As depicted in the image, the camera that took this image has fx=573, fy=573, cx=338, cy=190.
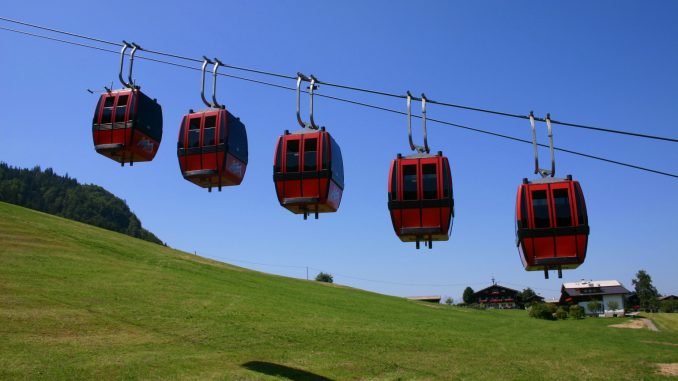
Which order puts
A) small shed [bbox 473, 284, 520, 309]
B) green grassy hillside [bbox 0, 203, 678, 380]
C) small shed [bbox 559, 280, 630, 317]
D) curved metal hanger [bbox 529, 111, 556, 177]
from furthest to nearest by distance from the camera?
small shed [bbox 473, 284, 520, 309]
small shed [bbox 559, 280, 630, 317]
green grassy hillside [bbox 0, 203, 678, 380]
curved metal hanger [bbox 529, 111, 556, 177]

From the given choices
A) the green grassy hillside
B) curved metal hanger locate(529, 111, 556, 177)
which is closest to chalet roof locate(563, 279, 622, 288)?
the green grassy hillside

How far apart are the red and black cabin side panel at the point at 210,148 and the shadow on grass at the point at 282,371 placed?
16.3 m

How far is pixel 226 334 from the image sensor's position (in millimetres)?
36438

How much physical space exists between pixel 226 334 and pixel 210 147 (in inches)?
959

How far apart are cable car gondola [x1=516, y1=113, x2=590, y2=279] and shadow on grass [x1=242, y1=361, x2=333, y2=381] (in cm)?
1853

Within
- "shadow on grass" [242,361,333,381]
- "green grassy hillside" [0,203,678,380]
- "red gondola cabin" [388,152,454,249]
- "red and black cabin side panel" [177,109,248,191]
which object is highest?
"red and black cabin side panel" [177,109,248,191]

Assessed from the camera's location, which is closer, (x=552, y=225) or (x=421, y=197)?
(x=552, y=225)

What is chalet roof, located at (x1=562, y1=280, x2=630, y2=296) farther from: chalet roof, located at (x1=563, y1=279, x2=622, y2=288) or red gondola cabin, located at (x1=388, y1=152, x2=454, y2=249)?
red gondola cabin, located at (x1=388, y1=152, x2=454, y2=249)

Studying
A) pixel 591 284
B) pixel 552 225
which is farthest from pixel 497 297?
pixel 552 225

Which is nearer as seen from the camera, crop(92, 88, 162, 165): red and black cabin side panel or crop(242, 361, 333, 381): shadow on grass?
crop(92, 88, 162, 165): red and black cabin side panel

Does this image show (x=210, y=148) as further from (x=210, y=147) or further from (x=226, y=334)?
(x=226, y=334)

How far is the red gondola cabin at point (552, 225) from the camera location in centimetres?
1251

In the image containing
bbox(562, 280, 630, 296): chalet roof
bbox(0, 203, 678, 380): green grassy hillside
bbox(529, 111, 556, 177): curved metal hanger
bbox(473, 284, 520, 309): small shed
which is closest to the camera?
bbox(529, 111, 556, 177): curved metal hanger

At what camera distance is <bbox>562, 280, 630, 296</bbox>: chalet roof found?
113812 millimetres
